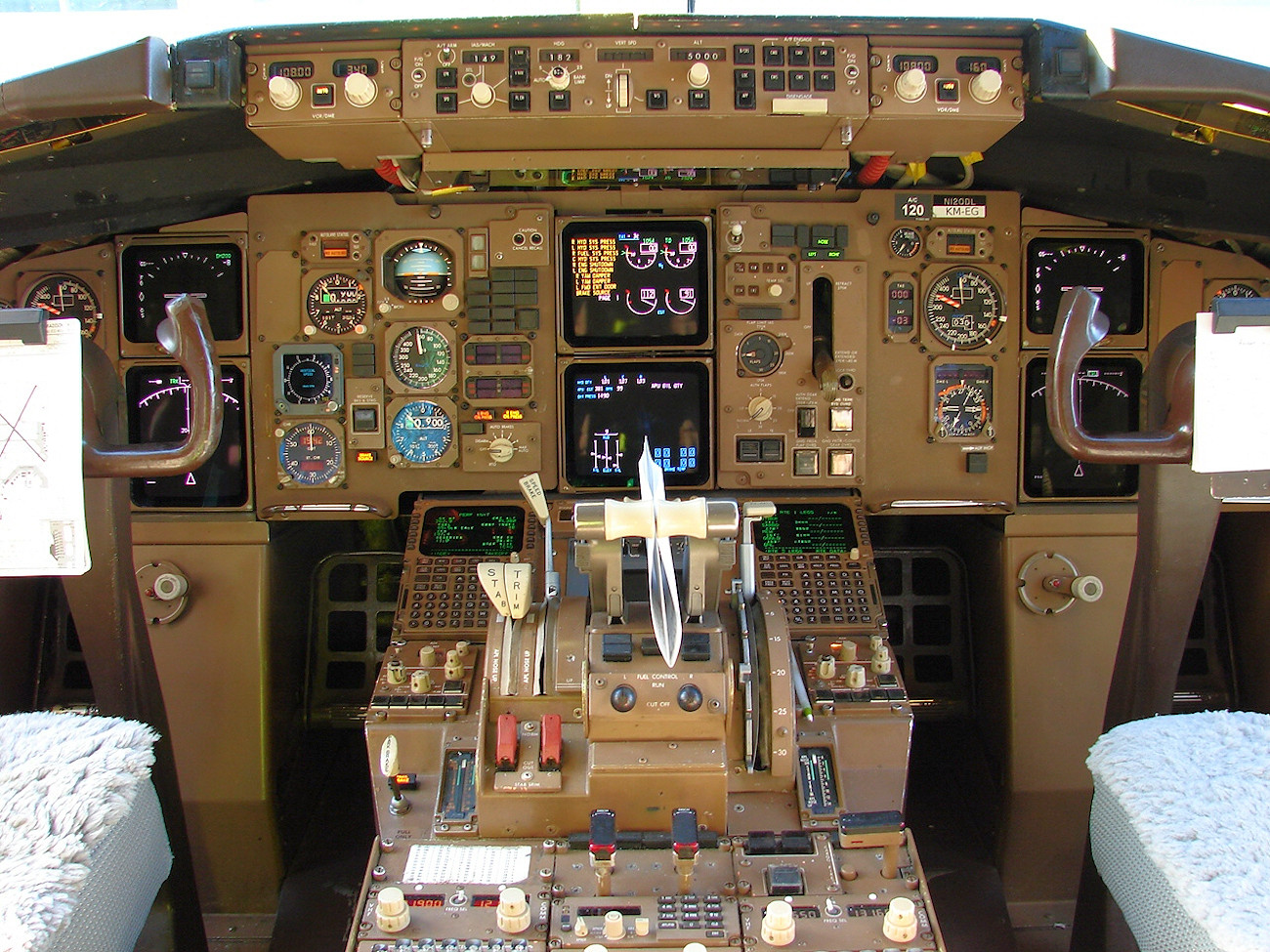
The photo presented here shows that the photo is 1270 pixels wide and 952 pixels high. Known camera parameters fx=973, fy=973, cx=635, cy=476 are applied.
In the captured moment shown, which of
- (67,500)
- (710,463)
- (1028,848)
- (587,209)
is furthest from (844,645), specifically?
(67,500)

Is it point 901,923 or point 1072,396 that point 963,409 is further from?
point 901,923

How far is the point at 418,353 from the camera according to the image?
117 inches

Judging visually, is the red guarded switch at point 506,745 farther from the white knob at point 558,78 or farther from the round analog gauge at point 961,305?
the round analog gauge at point 961,305

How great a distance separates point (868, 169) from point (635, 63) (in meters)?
0.83

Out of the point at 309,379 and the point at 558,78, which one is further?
the point at 309,379

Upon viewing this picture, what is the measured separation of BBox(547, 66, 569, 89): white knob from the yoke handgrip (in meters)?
1.00

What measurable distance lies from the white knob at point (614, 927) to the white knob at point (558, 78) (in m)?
1.87

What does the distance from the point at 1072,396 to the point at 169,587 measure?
2.49 meters

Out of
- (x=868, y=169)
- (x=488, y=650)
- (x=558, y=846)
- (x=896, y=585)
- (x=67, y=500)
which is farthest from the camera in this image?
(x=896, y=585)

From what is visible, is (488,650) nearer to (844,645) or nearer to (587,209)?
(844,645)

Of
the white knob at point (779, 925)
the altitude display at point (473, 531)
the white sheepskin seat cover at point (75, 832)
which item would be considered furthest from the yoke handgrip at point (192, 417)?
the white knob at point (779, 925)

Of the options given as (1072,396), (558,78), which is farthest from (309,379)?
(1072,396)

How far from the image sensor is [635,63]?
2.40 m

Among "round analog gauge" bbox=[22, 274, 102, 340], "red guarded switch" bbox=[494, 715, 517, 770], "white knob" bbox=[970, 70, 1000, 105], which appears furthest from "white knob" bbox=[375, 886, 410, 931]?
"white knob" bbox=[970, 70, 1000, 105]
